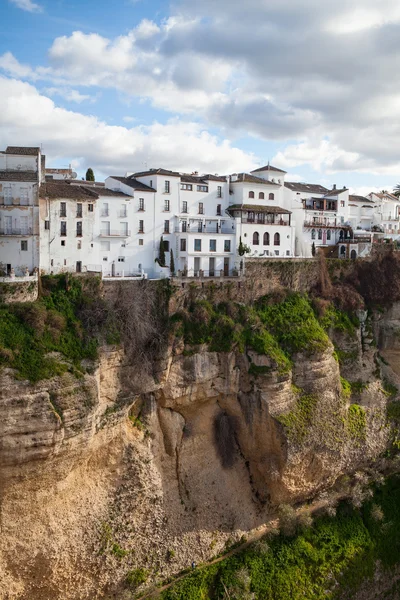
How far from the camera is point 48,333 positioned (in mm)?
24516

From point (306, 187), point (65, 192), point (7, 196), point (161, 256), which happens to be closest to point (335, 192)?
point (306, 187)

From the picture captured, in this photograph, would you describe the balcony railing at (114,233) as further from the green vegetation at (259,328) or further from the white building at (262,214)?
the white building at (262,214)

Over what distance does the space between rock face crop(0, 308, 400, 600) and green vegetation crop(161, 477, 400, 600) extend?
1.27 metres

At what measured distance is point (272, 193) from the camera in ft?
122

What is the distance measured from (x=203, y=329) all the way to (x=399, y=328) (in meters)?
14.0

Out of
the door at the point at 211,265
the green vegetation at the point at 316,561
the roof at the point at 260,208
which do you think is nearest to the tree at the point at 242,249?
the door at the point at 211,265

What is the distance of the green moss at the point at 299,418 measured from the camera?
2952 cm

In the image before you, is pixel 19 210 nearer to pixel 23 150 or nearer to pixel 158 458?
pixel 23 150

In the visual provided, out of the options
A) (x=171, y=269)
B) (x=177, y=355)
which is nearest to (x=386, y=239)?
(x=171, y=269)

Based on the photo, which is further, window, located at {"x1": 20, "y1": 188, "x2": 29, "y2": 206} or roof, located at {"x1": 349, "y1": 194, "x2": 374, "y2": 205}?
roof, located at {"x1": 349, "y1": 194, "x2": 374, "y2": 205}

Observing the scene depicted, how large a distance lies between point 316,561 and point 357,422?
7672 mm

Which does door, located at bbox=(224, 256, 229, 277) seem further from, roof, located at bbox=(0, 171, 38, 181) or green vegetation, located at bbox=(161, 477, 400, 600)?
green vegetation, located at bbox=(161, 477, 400, 600)

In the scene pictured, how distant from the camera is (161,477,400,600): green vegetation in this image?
27.1 metres

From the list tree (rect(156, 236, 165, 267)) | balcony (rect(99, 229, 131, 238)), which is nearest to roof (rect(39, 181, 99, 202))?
balcony (rect(99, 229, 131, 238))
